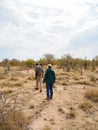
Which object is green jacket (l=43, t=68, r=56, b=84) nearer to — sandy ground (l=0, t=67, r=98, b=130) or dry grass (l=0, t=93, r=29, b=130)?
sandy ground (l=0, t=67, r=98, b=130)

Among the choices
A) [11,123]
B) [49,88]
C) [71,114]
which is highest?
[49,88]

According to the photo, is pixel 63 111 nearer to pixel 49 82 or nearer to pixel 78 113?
pixel 78 113

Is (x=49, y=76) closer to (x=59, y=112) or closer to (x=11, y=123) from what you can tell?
(x=59, y=112)

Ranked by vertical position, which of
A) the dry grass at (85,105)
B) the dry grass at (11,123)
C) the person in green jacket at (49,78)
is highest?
the person in green jacket at (49,78)

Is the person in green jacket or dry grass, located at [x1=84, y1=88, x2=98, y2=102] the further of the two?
dry grass, located at [x1=84, y1=88, x2=98, y2=102]

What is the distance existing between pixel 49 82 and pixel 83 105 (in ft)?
7.15

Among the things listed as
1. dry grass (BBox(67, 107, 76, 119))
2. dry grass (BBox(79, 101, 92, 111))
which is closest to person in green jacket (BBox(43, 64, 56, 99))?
dry grass (BBox(79, 101, 92, 111))

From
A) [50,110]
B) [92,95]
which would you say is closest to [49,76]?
[50,110]

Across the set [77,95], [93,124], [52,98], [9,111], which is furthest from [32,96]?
[9,111]

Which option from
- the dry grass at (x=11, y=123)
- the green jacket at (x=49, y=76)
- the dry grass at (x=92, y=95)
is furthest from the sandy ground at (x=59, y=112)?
the dry grass at (x=11, y=123)

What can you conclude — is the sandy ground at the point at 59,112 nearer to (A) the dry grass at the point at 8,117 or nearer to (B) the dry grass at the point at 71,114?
(B) the dry grass at the point at 71,114

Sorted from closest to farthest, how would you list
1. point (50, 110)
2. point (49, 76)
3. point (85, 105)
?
point (50, 110) < point (85, 105) < point (49, 76)

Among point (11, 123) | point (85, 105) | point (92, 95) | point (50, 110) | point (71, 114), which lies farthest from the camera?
point (92, 95)

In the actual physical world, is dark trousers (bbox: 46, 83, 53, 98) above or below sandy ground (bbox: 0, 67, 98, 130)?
above
